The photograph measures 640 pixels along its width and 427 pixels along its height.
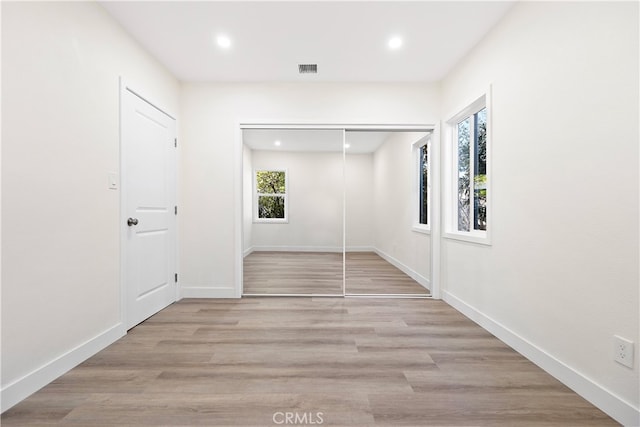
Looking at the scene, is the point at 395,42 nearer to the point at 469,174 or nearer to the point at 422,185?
the point at 469,174

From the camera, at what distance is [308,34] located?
254 cm

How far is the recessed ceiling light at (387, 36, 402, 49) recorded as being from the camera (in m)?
2.59

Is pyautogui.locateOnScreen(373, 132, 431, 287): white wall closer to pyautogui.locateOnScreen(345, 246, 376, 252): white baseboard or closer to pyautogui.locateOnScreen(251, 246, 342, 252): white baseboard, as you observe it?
pyautogui.locateOnScreen(345, 246, 376, 252): white baseboard

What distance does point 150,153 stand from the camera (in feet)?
9.29

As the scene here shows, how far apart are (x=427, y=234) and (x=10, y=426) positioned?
369cm

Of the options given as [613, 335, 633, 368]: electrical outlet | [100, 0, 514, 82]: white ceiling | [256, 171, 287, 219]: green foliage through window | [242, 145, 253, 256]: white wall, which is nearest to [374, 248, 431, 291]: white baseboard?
[256, 171, 287, 219]: green foliage through window

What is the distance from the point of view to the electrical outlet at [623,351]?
1.39 meters

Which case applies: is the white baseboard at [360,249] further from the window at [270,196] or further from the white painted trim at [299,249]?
the window at [270,196]

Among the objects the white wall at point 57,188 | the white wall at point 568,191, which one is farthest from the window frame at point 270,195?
the white wall at point 568,191

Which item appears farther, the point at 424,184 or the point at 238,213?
the point at 424,184

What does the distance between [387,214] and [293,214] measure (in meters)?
1.36

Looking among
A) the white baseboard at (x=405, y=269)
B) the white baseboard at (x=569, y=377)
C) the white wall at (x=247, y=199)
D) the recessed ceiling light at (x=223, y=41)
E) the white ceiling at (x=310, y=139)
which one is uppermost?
the recessed ceiling light at (x=223, y=41)

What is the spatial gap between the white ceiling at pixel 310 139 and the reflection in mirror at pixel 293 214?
0.04ft

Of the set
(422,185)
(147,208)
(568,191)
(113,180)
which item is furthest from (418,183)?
(113,180)
